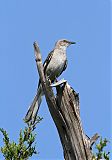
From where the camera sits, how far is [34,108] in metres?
7.98

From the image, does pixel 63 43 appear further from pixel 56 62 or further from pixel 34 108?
pixel 34 108

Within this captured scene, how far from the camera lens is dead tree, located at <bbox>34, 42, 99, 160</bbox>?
253 inches

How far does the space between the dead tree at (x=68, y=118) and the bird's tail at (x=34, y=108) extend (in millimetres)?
940

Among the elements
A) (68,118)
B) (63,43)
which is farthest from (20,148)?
(63,43)

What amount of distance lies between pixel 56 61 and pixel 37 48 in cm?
329

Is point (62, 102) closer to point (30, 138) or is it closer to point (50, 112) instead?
point (50, 112)

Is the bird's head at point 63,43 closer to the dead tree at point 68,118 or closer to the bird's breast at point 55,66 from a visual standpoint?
the bird's breast at point 55,66

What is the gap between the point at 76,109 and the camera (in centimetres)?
661

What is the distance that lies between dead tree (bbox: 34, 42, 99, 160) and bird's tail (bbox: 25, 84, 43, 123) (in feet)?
3.08

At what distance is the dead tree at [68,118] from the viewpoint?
6.44m

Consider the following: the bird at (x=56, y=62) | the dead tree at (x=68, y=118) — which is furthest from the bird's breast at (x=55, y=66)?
the dead tree at (x=68, y=118)

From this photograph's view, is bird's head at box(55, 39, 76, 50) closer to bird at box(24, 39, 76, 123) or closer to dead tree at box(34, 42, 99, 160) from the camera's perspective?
bird at box(24, 39, 76, 123)

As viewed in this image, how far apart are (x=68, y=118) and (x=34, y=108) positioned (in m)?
1.51

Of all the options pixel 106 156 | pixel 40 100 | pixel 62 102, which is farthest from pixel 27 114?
pixel 106 156
